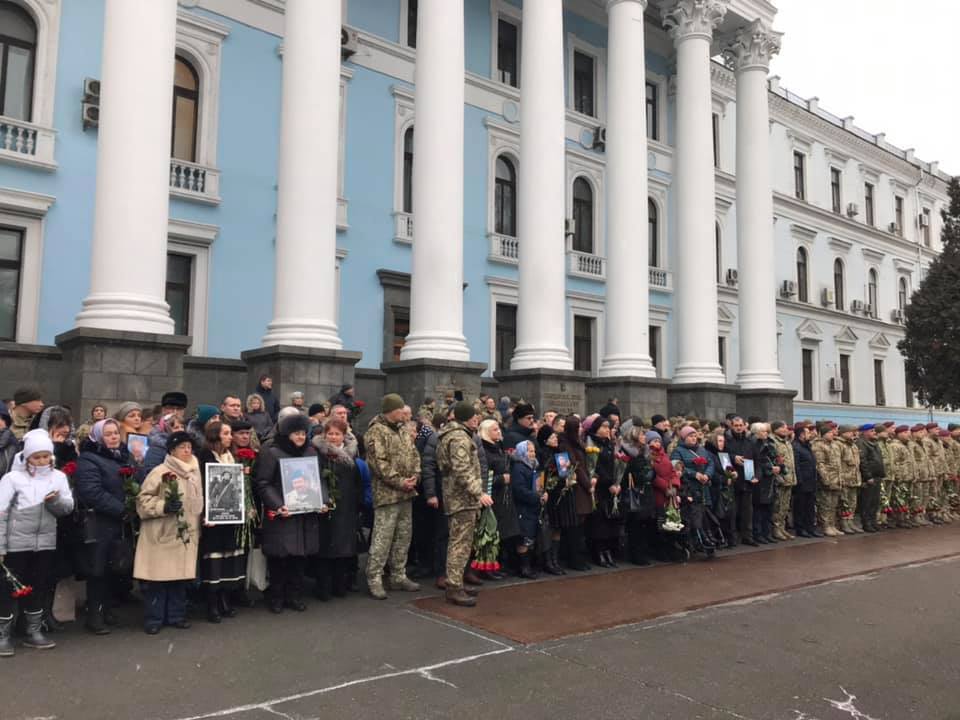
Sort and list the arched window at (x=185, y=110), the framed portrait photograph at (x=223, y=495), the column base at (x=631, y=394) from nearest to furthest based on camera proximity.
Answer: the framed portrait photograph at (x=223, y=495) → the arched window at (x=185, y=110) → the column base at (x=631, y=394)

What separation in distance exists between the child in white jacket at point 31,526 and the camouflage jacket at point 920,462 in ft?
48.2

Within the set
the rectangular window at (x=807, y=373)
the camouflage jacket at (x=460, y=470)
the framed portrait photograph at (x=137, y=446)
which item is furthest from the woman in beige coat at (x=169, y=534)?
the rectangular window at (x=807, y=373)

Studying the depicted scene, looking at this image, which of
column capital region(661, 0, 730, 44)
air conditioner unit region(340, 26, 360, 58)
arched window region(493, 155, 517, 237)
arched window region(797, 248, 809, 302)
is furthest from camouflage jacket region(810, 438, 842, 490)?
arched window region(797, 248, 809, 302)

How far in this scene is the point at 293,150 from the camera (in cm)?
1360

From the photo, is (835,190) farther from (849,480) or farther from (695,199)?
(849,480)

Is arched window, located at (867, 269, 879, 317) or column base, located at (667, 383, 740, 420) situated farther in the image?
arched window, located at (867, 269, 879, 317)

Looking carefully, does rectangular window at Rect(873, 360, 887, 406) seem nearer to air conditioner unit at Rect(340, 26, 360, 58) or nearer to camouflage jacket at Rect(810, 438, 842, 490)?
camouflage jacket at Rect(810, 438, 842, 490)

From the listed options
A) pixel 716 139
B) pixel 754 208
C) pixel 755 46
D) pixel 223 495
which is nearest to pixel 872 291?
pixel 716 139

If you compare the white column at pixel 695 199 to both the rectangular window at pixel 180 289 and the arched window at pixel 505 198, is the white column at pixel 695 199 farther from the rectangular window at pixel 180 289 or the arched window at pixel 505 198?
the rectangular window at pixel 180 289

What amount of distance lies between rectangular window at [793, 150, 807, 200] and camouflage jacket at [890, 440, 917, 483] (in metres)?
20.4

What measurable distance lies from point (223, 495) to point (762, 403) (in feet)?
58.4

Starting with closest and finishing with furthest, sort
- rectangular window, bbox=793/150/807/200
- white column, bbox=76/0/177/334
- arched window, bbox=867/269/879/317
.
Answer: white column, bbox=76/0/177/334
rectangular window, bbox=793/150/807/200
arched window, bbox=867/269/879/317

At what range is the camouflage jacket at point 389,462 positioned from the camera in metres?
7.66

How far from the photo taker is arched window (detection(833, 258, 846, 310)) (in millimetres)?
34750
